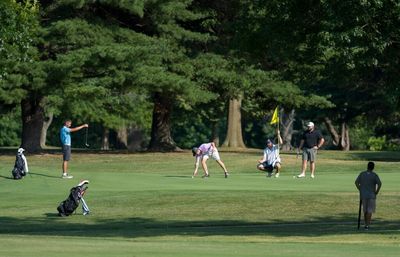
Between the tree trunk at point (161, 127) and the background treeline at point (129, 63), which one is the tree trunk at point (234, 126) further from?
the tree trunk at point (161, 127)

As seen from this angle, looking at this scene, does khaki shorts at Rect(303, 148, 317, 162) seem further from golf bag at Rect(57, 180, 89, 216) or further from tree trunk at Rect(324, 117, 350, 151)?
tree trunk at Rect(324, 117, 350, 151)

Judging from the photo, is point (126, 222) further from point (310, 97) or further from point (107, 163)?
point (310, 97)

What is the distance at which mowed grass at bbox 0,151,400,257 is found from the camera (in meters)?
17.9

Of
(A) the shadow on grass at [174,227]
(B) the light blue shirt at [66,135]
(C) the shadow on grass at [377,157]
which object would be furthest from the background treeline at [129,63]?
(A) the shadow on grass at [174,227]

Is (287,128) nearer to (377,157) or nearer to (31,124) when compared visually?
(377,157)

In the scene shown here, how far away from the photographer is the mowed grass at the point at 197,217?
1794 cm

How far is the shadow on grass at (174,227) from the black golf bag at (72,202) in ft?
0.66

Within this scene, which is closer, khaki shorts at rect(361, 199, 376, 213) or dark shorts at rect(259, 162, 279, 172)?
khaki shorts at rect(361, 199, 376, 213)

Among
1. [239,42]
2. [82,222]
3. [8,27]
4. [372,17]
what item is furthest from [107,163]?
[372,17]

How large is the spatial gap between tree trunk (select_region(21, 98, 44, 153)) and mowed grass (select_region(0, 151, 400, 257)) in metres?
10.6

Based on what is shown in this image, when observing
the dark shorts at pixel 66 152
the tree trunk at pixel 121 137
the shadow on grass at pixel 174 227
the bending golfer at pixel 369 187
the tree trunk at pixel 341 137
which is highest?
the tree trunk at pixel 341 137

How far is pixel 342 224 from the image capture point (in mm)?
25188

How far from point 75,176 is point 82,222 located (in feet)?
33.4

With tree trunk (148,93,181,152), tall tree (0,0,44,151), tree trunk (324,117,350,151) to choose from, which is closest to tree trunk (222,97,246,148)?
tree trunk (148,93,181,152)
